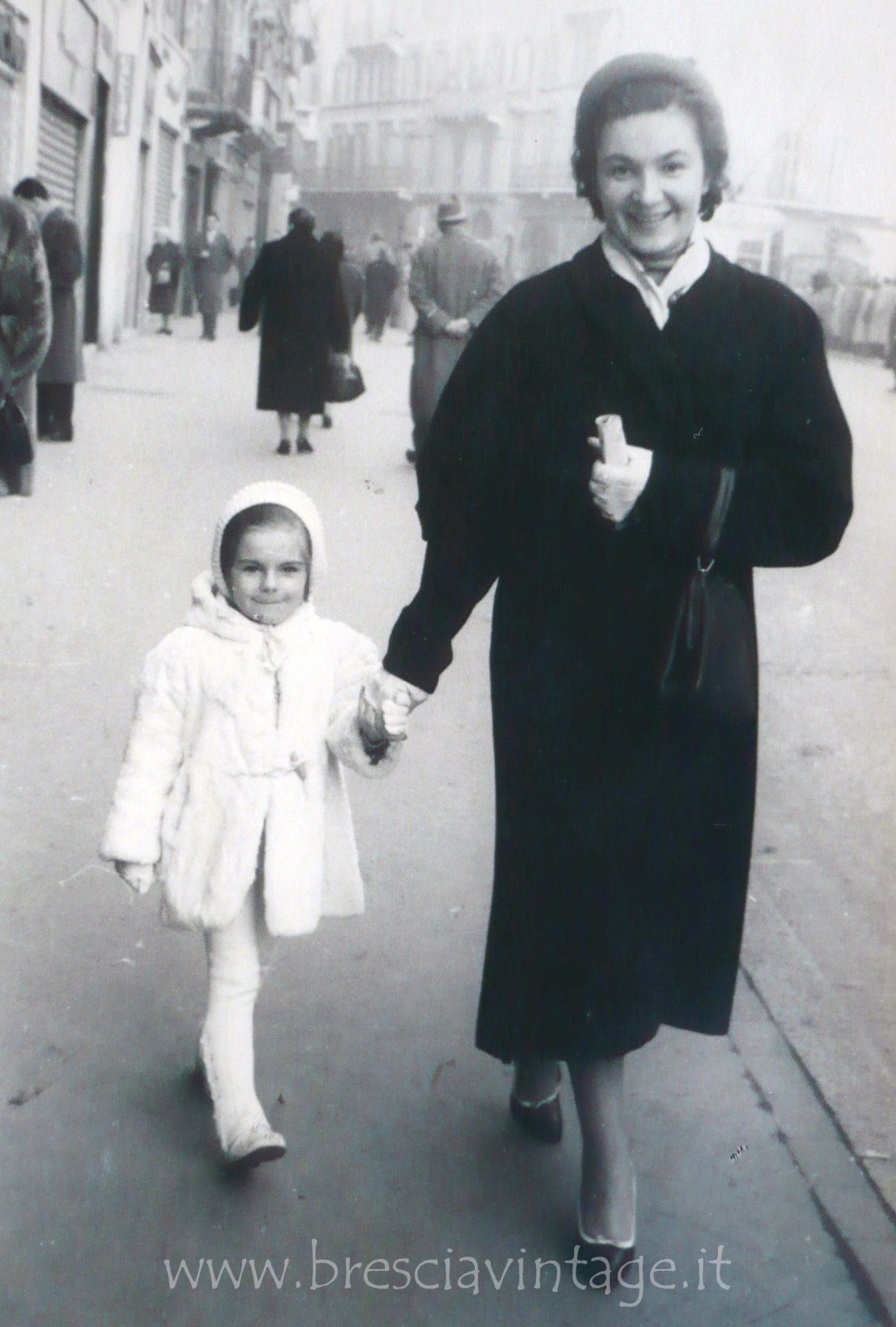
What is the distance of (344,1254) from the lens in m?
2.60

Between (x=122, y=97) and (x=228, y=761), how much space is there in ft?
42.9

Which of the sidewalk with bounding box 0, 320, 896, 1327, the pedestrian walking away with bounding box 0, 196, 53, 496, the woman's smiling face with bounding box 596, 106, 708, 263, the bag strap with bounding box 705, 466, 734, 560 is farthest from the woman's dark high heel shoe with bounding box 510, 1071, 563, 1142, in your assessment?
the pedestrian walking away with bounding box 0, 196, 53, 496

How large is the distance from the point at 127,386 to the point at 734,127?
977 cm

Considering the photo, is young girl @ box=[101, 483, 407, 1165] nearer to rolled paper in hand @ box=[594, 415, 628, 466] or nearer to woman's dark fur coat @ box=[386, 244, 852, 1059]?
woman's dark fur coat @ box=[386, 244, 852, 1059]

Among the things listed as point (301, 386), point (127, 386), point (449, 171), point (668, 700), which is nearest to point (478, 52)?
point (449, 171)

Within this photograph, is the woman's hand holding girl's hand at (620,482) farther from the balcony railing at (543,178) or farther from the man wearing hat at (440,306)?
the man wearing hat at (440,306)

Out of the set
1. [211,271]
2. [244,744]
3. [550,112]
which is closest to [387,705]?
[244,744]

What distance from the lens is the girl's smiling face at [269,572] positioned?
2.71 meters

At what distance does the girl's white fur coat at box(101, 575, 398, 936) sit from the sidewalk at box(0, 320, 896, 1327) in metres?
0.43

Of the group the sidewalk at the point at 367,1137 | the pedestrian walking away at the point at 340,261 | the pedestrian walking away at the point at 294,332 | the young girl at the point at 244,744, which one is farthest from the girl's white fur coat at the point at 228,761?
the pedestrian walking away at the point at 294,332

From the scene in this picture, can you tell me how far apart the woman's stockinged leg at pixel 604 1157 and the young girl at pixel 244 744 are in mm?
478

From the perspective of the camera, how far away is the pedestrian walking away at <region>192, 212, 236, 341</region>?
1084 centimetres

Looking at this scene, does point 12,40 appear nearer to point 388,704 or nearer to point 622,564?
point 388,704

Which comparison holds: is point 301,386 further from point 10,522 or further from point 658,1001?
point 658,1001
